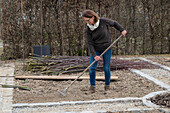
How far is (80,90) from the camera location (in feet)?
18.7

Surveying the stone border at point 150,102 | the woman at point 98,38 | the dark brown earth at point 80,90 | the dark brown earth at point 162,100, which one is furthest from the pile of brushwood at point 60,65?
the dark brown earth at point 162,100

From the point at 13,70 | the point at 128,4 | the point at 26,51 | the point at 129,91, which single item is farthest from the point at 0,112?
the point at 128,4

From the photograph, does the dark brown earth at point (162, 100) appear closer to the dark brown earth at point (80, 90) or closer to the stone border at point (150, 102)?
the stone border at point (150, 102)

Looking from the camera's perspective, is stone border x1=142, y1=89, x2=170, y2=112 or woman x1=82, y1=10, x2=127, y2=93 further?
woman x1=82, y1=10, x2=127, y2=93

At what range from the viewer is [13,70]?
Result: 7816 millimetres

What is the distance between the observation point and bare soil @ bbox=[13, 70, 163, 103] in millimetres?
4988

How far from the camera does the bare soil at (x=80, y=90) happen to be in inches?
196

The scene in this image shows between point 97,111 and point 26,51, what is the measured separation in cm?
658

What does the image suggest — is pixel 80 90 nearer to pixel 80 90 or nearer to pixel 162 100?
pixel 80 90

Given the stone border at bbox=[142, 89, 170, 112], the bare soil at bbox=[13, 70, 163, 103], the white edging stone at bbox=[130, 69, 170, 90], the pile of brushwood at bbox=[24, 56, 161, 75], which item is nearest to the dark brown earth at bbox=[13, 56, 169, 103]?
the bare soil at bbox=[13, 70, 163, 103]

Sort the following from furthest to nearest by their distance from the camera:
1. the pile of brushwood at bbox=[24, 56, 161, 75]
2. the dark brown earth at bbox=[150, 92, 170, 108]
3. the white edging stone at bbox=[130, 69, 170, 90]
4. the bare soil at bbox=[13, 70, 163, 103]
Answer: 1. the pile of brushwood at bbox=[24, 56, 161, 75]
2. the white edging stone at bbox=[130, 69, 170, 90]
3. the bare soil at bbox=[13, 70, 163, 103]
4. the dark brown earth at bbox=[150, 92, 170, 108]

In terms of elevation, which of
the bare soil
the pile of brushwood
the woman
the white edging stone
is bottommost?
the bare soil

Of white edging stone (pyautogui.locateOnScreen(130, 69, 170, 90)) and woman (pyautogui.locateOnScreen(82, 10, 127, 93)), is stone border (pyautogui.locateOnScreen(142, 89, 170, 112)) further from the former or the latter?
woman (pyautogui.locateOnScreen(82, 10, 127, 93))

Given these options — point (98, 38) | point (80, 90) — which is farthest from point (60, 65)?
point (98, 38)
